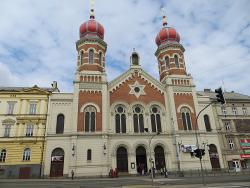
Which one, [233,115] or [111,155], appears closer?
[111,155]

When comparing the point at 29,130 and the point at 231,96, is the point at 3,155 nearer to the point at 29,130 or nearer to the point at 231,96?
the point at 29,130

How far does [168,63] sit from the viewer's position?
4459 cm

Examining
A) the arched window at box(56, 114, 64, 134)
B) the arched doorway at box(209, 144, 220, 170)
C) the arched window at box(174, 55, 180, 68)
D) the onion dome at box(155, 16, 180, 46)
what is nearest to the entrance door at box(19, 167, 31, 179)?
the arched window at box(56, 114, 64, 134)

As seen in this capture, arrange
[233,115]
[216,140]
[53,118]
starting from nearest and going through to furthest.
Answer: [53,118] < [216,140] < [233,115]

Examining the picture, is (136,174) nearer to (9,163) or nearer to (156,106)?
(156,106)

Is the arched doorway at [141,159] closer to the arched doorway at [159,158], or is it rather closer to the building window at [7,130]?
the arched doorway at [159,158]

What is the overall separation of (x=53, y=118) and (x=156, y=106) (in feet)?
57.7

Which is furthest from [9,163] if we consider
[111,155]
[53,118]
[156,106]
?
[156,106]

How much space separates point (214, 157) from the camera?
38250mm

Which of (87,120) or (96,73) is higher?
(96,73)

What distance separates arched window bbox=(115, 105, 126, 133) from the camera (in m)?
37.4

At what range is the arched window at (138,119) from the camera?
37.9 m

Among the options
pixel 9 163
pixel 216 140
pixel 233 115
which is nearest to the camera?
pixel 9 163

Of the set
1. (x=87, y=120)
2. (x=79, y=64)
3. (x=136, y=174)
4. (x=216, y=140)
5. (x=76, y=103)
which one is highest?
(x=79, y=64)
